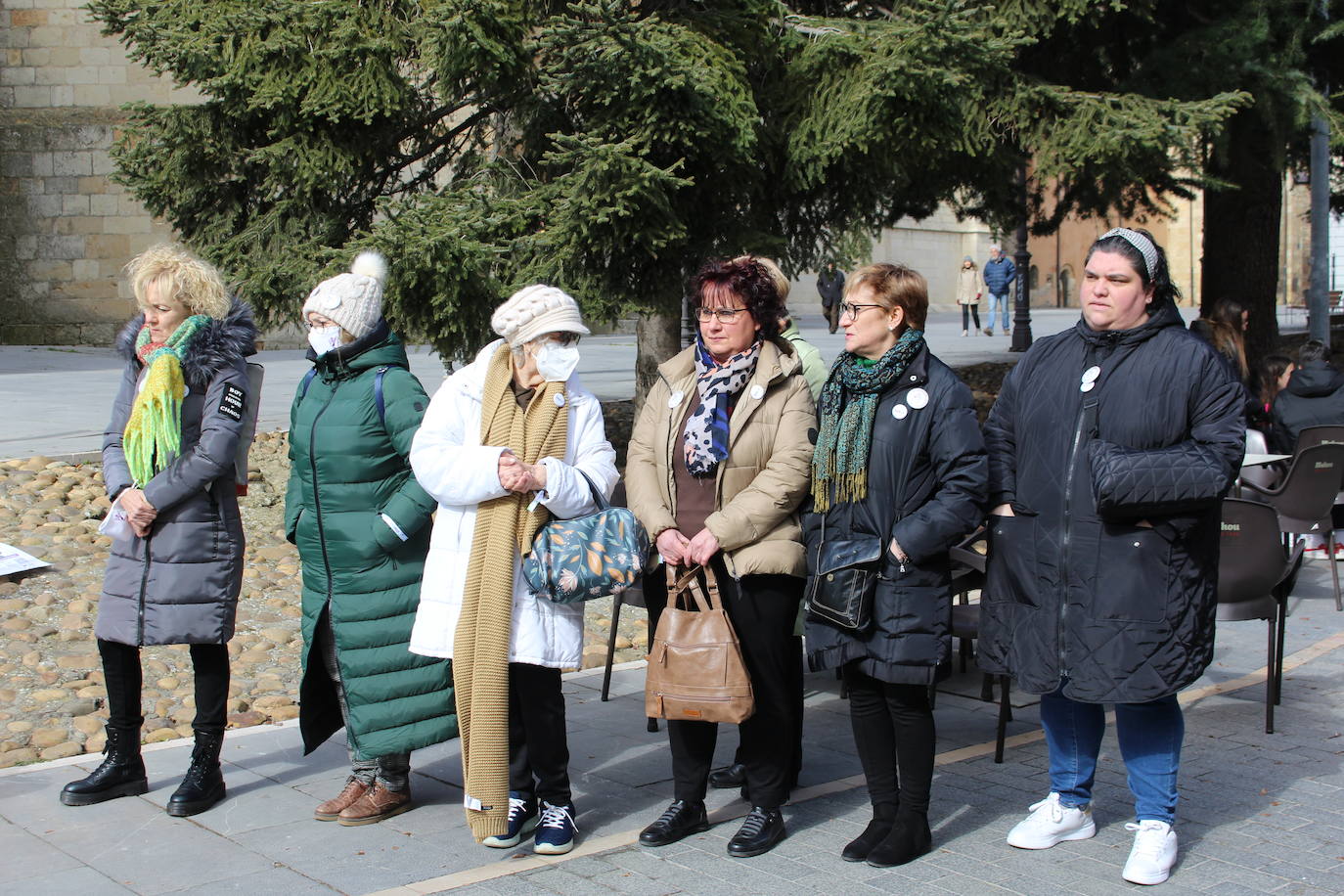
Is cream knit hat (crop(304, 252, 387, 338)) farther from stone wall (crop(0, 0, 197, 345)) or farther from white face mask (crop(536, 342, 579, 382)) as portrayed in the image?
stone wall (crop(0, 0, 197, 345))

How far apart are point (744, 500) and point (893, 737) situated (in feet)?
2.86

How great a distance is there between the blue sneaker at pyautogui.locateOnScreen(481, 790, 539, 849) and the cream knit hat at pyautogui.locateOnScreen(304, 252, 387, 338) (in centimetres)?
162

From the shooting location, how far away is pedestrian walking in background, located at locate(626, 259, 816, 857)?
4402 millimetres

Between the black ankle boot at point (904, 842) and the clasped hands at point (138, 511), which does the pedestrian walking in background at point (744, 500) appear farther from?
the clasped hands at point (138, 511)

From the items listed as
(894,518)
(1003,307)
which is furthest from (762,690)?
(1003,307)

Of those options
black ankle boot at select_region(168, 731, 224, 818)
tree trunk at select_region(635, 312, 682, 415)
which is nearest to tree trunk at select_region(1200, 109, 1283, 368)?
tree trunk at select_region(635, 312, 682, 415)

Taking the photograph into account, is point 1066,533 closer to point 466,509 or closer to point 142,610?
point 466,509

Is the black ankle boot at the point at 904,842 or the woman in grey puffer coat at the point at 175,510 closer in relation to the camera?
the black ankle boot at the point at 904,842

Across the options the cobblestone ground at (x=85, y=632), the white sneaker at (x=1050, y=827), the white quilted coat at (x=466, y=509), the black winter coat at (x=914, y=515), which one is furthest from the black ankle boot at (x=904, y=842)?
the cobblestone ground at (x=85, y=632)

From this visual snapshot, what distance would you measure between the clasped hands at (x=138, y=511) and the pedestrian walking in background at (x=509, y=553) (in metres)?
1.05

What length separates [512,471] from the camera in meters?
4.30

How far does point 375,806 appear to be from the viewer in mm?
4691

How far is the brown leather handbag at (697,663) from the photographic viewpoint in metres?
4.28

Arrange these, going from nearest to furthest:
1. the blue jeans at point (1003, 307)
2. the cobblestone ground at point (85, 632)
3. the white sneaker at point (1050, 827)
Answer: the white sneaker at point (1050, 827)
the cobblestone ground at point (85, 632)
the blue jeans at point (1003, 307)
